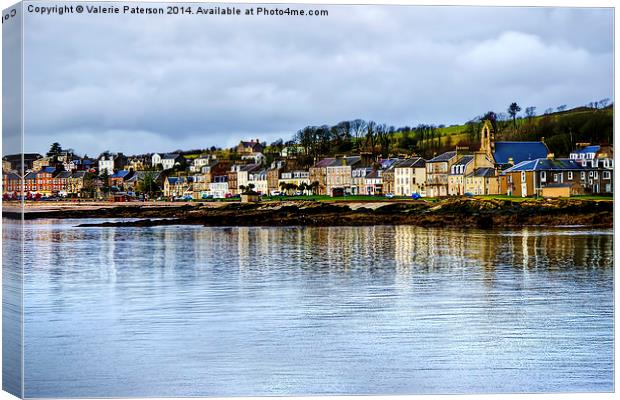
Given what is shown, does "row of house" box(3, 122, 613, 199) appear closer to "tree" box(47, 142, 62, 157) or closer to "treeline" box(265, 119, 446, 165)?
"treeline" box(265, 119, 446, 165)

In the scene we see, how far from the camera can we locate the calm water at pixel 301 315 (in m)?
11.8

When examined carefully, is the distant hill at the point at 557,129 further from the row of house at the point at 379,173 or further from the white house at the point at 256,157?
the white house at the point at 256,157

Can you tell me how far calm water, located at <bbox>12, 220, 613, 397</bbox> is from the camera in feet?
38.6

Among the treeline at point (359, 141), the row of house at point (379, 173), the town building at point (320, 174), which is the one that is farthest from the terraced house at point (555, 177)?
the town building at point (320, 174)

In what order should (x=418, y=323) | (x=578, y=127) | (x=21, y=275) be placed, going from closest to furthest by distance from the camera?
(x=21, y=275) → (x=418, y=323) → (x=578, y=127)

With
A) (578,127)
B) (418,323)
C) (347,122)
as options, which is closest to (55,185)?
(347,122)

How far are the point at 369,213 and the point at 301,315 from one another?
2106 millimetres

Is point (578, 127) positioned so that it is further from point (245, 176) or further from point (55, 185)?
point (55, 185)

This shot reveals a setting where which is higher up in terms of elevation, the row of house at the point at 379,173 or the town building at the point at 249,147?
the town building at the point at 249,147

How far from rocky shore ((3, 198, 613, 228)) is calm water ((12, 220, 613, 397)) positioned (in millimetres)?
219

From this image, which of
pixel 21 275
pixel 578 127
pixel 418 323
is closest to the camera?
pixel 21 275

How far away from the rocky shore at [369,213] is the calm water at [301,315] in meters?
0.22

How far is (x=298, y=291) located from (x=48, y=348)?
2.79 metres

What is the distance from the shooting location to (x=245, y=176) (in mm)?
13570
